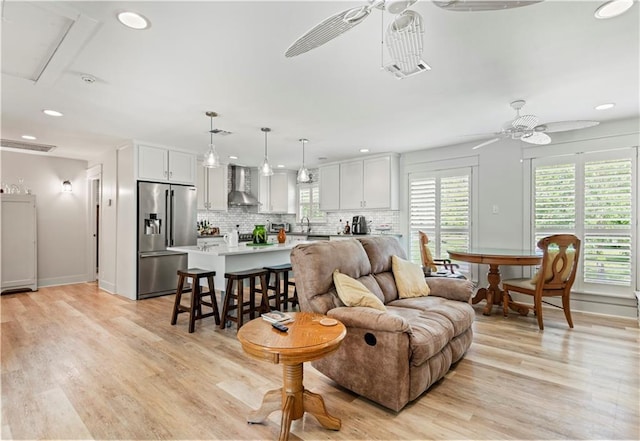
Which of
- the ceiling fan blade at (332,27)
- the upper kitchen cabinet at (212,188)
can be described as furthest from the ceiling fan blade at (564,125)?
the upper kitchen cabinet at (212,188)

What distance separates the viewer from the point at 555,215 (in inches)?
175

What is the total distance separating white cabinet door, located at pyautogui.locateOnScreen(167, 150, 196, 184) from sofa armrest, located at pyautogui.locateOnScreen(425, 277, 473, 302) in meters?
4.41

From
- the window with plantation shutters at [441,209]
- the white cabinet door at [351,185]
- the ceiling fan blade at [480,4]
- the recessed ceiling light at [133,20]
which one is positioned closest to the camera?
the ceiling fan blade at [480,4]

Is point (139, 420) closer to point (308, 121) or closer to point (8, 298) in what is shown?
point (308, 121)

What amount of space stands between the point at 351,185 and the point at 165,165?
3.39 metres

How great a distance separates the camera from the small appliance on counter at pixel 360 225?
654 cm

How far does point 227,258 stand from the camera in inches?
147

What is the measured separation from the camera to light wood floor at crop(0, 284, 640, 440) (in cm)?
189

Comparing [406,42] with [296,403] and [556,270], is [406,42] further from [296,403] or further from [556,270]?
[556,270]

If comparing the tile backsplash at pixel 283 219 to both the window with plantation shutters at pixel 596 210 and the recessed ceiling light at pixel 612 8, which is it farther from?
the recessed ceiling light at pixel 612 8

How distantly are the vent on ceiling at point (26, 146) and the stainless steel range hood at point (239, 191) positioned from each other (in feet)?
Answer: 10.3

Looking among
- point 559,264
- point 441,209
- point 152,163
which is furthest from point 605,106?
point 152,163

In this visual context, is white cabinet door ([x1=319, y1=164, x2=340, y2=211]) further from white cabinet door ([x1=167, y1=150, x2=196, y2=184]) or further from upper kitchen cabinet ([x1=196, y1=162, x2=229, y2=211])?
white cabinet door ([x1=167, y1=150, x2=196, y2=184])

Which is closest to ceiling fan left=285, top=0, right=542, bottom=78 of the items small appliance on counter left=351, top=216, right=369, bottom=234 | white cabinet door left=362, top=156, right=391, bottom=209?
white cabinet door left=362, top=156, right=391, bottom=209
